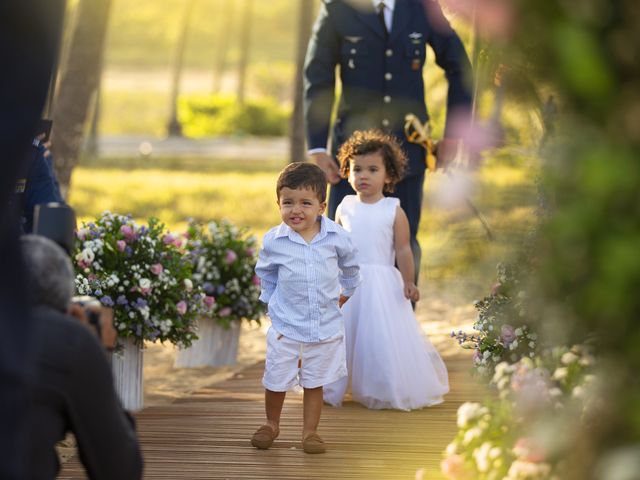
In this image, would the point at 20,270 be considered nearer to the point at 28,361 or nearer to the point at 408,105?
the point at 28,361

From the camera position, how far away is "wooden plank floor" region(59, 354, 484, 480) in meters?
4.69

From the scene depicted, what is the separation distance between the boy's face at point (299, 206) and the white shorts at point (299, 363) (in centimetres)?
46

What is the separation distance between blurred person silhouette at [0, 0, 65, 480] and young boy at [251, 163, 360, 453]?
118 inches

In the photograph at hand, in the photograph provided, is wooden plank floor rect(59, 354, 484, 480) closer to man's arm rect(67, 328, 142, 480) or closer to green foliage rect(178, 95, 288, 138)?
man's arm rect(67, 328, 142, 480)

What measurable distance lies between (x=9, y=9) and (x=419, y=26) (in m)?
5.00

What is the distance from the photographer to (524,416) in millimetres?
3086

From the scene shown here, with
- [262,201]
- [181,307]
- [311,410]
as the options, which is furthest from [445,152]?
[262,201]

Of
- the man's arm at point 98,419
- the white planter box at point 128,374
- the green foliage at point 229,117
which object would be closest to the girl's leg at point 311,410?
the white planter box at point 128,374

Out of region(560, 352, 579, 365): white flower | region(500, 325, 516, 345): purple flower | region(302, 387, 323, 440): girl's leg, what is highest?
region(560, 352, 579, 365): white flower

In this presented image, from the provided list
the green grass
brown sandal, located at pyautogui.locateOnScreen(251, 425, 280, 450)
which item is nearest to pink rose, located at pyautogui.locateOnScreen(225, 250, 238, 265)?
the green grass

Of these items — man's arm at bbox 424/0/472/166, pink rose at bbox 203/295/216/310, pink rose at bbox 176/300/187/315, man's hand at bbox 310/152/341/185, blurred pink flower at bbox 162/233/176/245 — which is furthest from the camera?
pink rose at bbox 203/295/216/310

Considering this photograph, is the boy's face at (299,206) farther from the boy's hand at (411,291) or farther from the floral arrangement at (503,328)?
the boy's hand at (411,291)

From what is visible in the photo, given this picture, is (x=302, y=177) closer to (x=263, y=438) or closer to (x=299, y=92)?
(x=263, y=438)

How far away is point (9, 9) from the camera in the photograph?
7.23 ft
